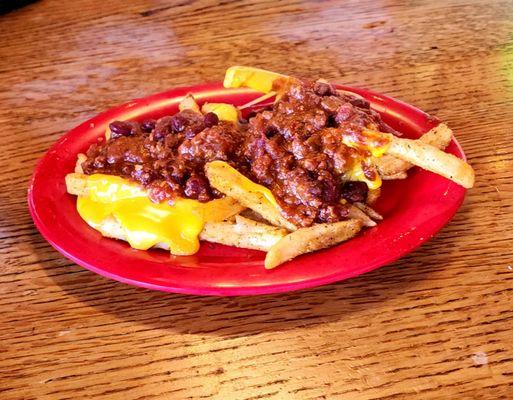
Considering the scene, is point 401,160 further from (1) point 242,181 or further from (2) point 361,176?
(1) point 242,181

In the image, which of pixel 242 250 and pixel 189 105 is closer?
pixel 242 250

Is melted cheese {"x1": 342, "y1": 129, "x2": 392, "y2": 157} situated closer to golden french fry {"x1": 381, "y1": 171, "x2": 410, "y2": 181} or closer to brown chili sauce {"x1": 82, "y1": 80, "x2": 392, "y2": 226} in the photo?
brown chili sauce {"x1": 82, "y1": 80, "x2": 392, "y2": 226}

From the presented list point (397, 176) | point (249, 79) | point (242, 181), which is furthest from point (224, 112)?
point (397, 176)

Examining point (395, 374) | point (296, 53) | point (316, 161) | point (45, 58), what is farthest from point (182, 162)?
point (45, 58)

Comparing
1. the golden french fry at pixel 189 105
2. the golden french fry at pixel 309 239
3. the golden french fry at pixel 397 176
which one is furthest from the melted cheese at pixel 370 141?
the golden french fry at pixel 189 105

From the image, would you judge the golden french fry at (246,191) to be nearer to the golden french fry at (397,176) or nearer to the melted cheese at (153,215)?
the melted cheese at (153,215)

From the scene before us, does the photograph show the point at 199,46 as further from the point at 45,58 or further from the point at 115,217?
the point at 115,217
